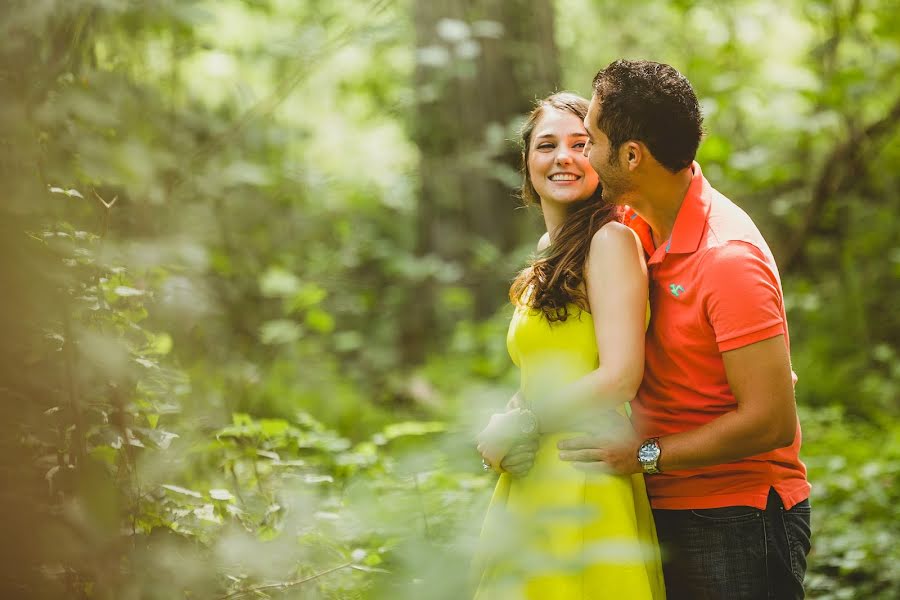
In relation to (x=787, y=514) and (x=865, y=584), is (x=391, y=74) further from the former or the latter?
(x=787, y=514)

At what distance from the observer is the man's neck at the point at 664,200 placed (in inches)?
98.3

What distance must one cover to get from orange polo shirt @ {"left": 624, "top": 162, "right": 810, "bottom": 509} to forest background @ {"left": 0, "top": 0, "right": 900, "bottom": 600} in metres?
0.68

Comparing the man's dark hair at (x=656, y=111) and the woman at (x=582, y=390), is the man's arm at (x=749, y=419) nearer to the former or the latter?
the woman at (x=582, y=390)

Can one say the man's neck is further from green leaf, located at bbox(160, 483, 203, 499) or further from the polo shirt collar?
green leaf, located at bbox(160, 483, 203, 499)

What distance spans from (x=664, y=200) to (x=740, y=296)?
46cm

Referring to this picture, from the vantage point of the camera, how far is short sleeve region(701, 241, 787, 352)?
2.17 metres

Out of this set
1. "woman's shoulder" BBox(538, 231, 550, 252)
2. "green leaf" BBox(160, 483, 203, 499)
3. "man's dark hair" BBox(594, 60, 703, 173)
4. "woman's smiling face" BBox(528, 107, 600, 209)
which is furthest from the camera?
"woman's shoulder" BBox(538, 231, 550, 252)

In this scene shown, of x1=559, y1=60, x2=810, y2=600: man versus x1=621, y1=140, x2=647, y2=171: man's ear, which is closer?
x1=559, y1=60, x2=810, y2=600: man

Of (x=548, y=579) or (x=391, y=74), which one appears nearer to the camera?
(x=548, y=579)

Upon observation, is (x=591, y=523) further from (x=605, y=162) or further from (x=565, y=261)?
(x=605, y=162)

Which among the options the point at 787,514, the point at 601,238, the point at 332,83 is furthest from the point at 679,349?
the point at 332,83

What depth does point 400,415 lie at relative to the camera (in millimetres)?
6578

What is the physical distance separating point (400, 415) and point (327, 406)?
0.76 m

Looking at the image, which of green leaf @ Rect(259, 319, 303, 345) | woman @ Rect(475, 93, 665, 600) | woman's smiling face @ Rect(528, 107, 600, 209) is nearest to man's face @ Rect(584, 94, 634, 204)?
woman @ Rect(475, 93, 665, 600)
